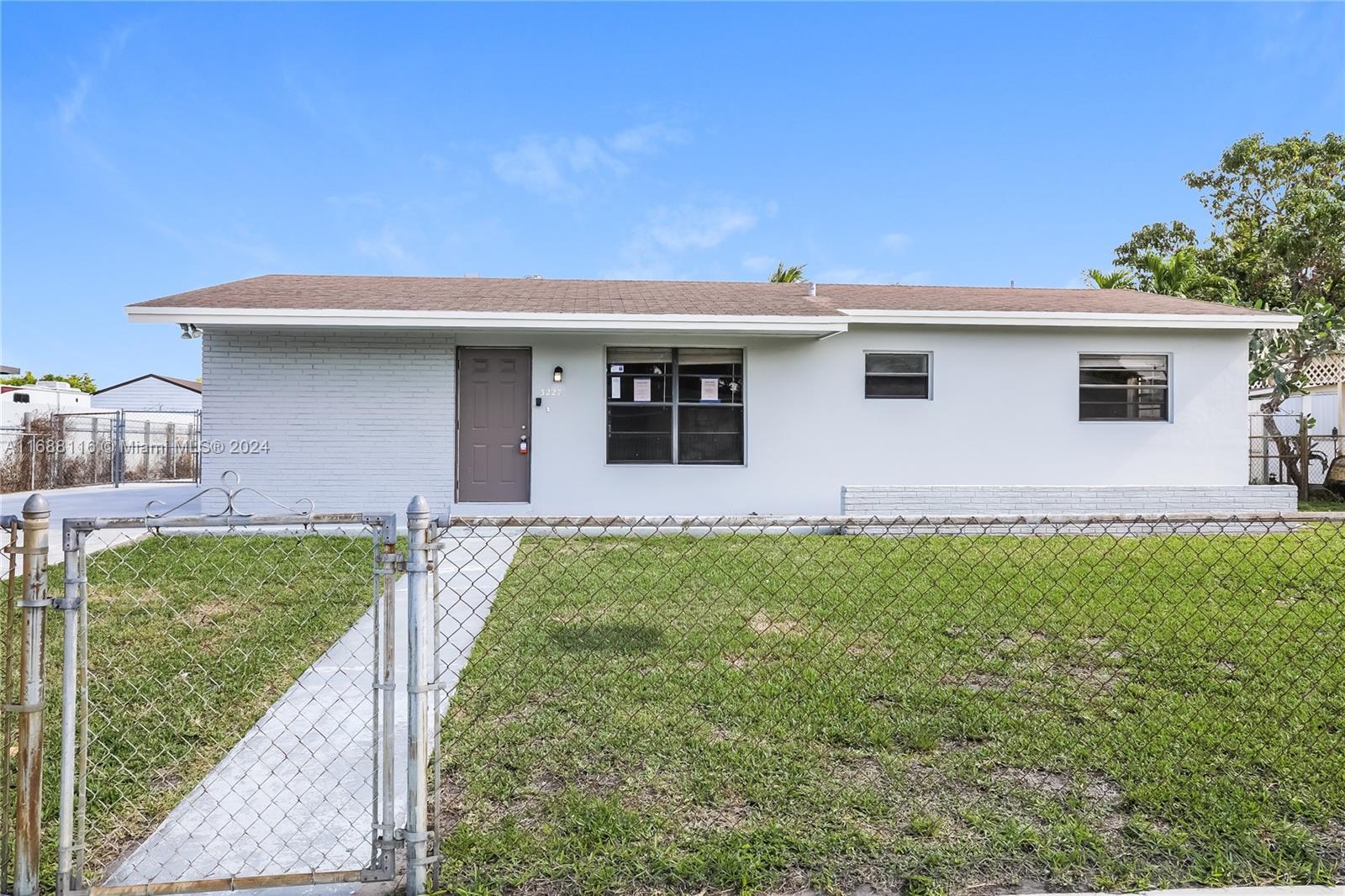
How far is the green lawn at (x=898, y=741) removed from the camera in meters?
2.44

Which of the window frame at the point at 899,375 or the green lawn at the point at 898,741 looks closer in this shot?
the green lawn at the point at 898,741

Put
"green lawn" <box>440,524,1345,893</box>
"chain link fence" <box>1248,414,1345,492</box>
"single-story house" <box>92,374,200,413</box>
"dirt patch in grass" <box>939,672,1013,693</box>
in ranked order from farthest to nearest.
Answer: "single-story house" <box>92,374,200,413</box> < "chain link fence" <box>1248,414,1345,492</box> < "dirt patch in grass" <box>939,672,1013,693</box> < "green lawn" <box>440,524,1345,893</box>

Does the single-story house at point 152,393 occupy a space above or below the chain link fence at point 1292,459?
above

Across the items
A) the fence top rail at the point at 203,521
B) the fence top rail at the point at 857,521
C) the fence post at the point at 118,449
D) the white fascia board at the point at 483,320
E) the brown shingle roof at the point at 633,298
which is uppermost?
the brown shingle roof at the point at 633,298

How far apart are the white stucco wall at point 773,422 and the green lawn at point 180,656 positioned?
7.55 ft

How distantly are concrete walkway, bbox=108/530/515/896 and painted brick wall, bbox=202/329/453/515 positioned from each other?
618cm

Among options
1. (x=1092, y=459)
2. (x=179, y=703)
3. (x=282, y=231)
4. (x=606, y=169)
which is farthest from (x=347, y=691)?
(x=606, y=169)

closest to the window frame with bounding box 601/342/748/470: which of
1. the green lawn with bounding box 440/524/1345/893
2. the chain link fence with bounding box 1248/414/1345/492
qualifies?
the green lawn with bounding box 440/524/1345/893

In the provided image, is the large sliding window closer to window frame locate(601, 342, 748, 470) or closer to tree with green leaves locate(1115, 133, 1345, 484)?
window frame locate(601, 342, 748, 470)

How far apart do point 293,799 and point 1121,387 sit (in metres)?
12.0

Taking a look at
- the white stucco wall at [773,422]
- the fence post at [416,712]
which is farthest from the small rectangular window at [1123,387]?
the fence post at [416,712]

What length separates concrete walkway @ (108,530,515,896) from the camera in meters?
2.45

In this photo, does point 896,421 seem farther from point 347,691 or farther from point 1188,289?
point 1188,289

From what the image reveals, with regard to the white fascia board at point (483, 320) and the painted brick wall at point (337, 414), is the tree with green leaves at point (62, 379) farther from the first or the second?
the white fascia board at point (483, 320)
